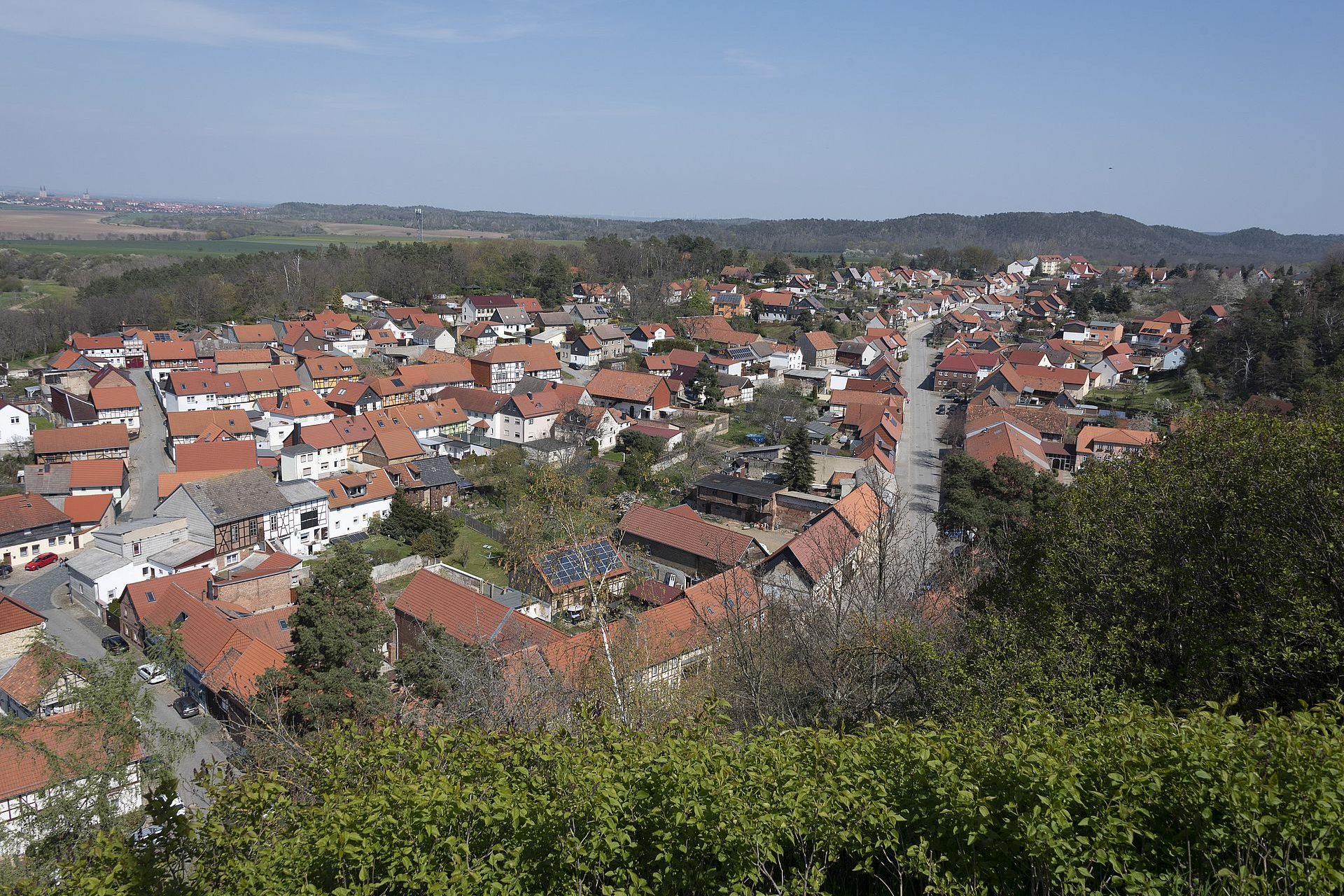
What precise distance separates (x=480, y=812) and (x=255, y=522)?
1697 centimetres

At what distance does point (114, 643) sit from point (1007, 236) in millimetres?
127485

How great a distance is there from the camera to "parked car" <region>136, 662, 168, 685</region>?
42.9 feet

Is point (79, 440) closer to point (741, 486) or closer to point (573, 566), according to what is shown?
point (573, 566)

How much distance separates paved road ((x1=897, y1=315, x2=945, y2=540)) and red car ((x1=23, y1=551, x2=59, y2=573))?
19674 millimetres

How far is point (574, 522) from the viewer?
9.93 meters

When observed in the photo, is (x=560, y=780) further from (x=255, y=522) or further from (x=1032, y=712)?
(x=255, y=522)

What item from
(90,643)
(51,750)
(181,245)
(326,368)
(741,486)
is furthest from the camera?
(181,245)

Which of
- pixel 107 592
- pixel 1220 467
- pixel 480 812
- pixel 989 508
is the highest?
pixel 1220 467

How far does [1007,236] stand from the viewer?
395ft

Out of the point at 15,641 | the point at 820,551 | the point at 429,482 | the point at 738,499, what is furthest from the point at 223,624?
the point at 738,499

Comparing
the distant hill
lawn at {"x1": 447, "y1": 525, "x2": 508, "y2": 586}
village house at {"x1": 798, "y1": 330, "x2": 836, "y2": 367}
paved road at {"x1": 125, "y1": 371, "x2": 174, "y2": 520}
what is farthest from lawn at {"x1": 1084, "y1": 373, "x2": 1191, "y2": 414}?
the distant hill

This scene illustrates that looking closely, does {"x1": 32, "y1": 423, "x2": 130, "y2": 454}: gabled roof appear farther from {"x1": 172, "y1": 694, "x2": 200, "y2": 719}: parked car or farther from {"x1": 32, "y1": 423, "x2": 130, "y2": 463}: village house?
{"x1": 172, "y1": 694, "x2": 200, "y2": 719}: parked car

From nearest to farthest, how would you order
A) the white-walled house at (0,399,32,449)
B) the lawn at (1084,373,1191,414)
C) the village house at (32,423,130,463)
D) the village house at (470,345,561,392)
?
the village house at (32,423,130,463) → the white-walled house at (0,399,32,449) → the lawn at (1084,373,1191,414) → the village house at (470,345,561,392)

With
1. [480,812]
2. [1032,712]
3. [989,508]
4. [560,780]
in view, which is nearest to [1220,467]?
[1032,712]
